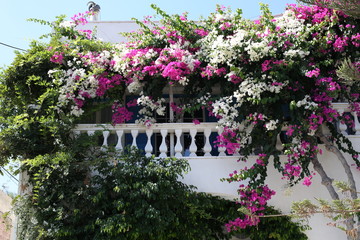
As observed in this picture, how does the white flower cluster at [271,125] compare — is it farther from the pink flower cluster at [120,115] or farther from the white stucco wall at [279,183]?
the pink flower cluster at [120,115]

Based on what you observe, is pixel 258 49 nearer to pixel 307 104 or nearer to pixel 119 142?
pixel 307 104

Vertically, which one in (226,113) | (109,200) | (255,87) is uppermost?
(255,87)

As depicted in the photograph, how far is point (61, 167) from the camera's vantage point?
6496 mm

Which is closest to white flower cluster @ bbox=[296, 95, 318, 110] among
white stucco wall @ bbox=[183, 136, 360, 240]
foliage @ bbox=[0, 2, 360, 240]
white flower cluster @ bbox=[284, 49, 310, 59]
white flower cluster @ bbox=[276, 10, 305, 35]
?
foliage @ bbox=[0, 2, 360, 240]

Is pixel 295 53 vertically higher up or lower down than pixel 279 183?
higher up

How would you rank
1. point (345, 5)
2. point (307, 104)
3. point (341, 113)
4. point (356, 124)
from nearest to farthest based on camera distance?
1. point (345, 5)
2. point (307, 104)
3. point (341, 113)
4. point (356, 124)

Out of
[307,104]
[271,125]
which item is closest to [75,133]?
[271,125]

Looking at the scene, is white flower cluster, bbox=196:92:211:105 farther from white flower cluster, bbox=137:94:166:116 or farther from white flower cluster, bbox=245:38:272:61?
white flower cluster, bbox=245:38:272:61

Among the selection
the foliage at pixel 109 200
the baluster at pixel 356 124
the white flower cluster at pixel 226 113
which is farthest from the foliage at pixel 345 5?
the foliage at pixel 109 200

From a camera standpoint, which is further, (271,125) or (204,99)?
(204,99)

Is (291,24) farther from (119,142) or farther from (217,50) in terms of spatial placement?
(119,142)

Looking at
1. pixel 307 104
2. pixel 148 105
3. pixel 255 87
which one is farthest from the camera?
pixel 148 105

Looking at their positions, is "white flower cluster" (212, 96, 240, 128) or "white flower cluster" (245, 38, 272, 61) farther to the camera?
"white flower cluster" (212, 96, 240, 128)

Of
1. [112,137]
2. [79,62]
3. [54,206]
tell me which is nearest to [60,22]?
[79,62]
